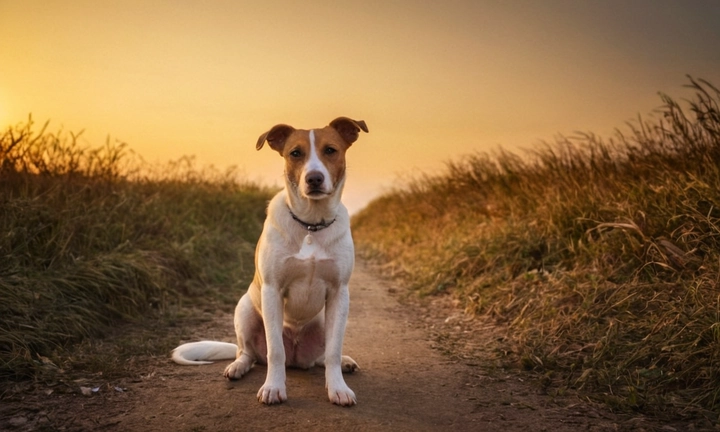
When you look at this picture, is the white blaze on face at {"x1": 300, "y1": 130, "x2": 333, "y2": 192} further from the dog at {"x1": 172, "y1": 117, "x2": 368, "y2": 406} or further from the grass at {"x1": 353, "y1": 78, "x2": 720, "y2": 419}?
the grass at {"x1": 353, "y1": 78, "x2": 720, "y2": 419}

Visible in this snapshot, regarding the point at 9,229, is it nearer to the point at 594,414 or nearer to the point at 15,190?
the point at 15,190

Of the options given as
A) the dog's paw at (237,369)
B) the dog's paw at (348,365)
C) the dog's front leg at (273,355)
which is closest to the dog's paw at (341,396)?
the dog's front leg at (273,355)

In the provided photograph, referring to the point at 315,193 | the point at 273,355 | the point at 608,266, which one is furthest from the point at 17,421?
the point at 608,266

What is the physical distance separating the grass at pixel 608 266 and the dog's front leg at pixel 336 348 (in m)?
1.58

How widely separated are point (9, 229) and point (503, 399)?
5011 mm

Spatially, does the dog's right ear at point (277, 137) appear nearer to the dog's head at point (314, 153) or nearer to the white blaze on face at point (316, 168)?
the dog's head at point (314, 153)

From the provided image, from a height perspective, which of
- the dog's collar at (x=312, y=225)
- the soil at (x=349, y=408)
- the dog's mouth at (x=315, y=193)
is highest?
the dog's mouth at (x=315, y=193)

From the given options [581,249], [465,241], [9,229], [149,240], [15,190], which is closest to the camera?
[9,229]

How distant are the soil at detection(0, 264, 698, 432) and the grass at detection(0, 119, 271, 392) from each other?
0.68m

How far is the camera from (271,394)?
11.4ft

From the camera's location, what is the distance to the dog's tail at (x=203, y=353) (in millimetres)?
4434

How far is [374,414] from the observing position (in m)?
3.39

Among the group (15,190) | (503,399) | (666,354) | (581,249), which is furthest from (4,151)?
(666,354)

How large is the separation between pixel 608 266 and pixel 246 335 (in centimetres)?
357
